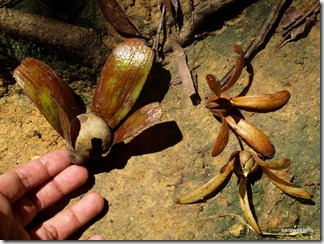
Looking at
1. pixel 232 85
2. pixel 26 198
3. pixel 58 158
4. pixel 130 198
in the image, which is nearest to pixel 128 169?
pixel 130 198

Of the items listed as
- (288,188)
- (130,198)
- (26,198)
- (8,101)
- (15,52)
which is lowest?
(288,188)

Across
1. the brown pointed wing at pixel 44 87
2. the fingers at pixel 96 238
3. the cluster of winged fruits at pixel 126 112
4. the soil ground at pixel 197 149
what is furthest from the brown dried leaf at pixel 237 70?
the fingers at pixel 96 238

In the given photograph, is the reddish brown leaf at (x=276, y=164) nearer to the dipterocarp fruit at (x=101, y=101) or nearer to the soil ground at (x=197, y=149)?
the soil ground at (x=197, y=149)

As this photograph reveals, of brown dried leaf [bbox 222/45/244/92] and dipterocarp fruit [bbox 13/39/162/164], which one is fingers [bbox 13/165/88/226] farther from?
brown dried leaf [bbox 222/45/244/92]

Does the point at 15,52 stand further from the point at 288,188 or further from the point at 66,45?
the point at 288,188

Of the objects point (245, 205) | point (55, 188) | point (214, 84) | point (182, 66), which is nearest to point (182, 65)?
point (182, 66)

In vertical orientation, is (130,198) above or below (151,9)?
below

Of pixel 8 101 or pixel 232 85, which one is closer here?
pixel 232 85
